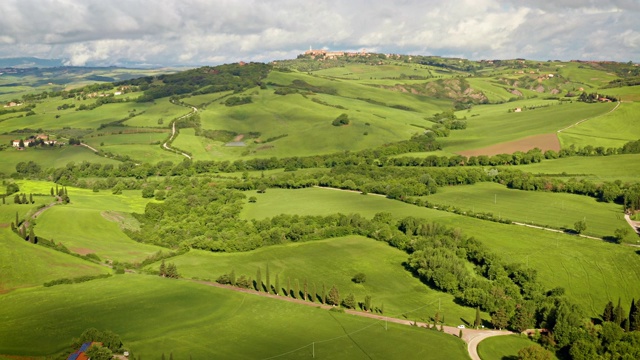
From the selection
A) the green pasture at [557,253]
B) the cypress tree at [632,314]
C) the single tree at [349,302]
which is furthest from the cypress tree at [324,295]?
the cypress tree at [632,314]

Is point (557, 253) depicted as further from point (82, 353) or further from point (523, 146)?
point (523, 146)

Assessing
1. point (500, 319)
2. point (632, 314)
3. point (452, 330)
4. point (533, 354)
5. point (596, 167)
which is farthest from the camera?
point (596, 167)

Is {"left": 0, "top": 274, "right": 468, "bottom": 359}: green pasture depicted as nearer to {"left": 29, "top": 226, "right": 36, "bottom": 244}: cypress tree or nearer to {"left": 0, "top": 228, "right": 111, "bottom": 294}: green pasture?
{"left": 0, "top": 228, "right": 111, "bottom": 294}: green pasture

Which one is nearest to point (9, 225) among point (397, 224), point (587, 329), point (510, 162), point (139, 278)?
point (139, 278)

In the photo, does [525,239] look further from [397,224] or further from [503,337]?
[503,337]

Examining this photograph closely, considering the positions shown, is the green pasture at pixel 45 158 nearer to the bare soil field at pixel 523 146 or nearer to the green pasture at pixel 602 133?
the bare soil field at pixel 523 146

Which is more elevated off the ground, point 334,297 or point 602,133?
point 602,133

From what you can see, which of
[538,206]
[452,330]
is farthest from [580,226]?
[452,330]
